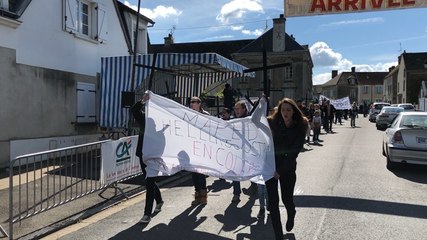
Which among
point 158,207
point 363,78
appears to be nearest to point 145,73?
point 158,207

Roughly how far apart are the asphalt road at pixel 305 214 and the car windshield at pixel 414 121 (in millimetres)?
1392

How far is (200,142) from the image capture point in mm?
6555

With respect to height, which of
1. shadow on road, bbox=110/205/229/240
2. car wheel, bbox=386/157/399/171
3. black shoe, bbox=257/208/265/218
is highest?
car wheel, bbox=386/157/399/171

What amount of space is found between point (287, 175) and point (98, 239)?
2659 mm

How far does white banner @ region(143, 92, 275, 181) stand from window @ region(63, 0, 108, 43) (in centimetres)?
884

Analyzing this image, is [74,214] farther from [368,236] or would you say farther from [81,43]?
[81,43]

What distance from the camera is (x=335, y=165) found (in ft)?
39.3

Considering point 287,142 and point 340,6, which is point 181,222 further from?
point 340,6

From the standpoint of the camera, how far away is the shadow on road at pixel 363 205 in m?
7.03

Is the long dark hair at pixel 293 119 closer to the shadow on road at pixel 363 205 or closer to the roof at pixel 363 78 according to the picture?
the shadow on road at pixel 363 205

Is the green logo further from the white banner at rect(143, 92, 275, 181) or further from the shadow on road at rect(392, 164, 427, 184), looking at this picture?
the shadow on road at rect(392, 164, 427, 184)

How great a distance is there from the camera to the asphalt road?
599cm

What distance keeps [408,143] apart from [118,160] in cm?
706

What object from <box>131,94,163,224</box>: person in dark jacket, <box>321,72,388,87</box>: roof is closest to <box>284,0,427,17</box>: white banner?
<box>131,94,163,224</box>: person in dark jacket
